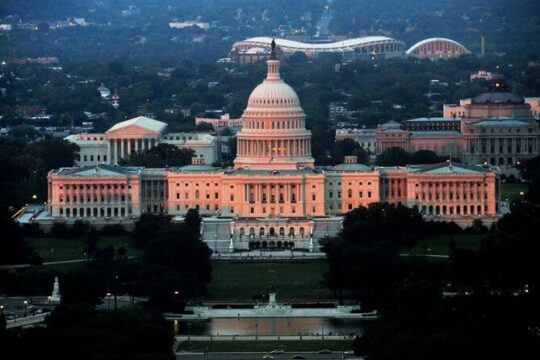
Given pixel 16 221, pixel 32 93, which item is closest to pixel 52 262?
pixel 16 221

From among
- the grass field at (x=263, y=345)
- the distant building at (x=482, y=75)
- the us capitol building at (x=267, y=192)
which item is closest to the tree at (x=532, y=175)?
the us capitol building at (x=267, y=192)

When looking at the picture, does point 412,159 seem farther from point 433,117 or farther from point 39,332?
point 39,332

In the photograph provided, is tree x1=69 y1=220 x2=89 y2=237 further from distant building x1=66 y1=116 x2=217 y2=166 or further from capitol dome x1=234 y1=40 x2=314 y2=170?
distant building x1=66 y1=116 x2=217 y2=166

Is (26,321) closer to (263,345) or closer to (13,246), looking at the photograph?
(263,345)

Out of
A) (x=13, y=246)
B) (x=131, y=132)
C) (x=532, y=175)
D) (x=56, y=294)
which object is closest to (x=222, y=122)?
(x=131, y=132)

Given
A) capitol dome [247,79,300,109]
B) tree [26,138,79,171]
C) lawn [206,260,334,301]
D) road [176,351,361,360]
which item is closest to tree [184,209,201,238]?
lawn [206,260,334,301]
